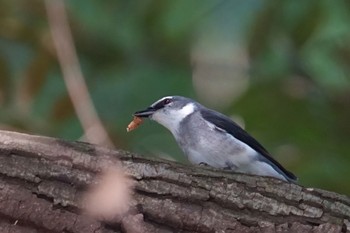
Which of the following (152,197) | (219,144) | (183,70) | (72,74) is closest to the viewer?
(152,197)

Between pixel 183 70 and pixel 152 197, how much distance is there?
1.74 m

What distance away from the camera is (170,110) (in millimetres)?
4039

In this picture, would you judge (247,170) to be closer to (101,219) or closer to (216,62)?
(101,219)

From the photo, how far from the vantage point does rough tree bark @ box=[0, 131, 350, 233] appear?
2486mm

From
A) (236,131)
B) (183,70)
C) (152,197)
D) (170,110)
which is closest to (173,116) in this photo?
(170,110)

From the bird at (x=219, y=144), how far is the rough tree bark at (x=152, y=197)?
2.00 feet

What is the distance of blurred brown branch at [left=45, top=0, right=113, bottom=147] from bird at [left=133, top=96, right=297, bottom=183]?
0.27 metres

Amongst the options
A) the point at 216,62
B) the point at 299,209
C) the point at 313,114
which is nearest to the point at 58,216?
the point at 299,209

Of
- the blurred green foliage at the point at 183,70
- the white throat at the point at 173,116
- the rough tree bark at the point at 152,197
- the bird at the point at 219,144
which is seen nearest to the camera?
the rough tree bark at the point at 152,197

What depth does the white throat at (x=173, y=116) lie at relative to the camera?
391 cm

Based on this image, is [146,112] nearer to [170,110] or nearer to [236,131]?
[170,110]

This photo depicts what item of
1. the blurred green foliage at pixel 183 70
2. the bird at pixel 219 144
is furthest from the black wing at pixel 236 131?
the blurred green foliage at pixel 183 70

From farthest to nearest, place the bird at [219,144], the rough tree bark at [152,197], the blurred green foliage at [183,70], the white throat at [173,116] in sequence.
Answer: the white throat at [173,116]
the blurred green foliage at [183,70]
the bird at [219,144]
the rough tree bark at [152,197]

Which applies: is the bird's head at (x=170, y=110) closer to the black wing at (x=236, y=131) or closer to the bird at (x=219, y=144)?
the bird at (x=219, y=144)
